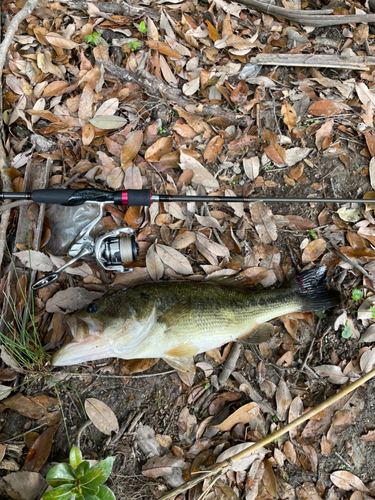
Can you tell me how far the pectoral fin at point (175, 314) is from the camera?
2.60 meters


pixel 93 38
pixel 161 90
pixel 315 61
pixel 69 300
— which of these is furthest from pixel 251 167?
pixel 69 300

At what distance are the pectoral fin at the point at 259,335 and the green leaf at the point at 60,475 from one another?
1618 mm

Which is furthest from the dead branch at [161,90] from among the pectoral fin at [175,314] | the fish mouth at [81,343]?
the fish mouth at [81,343]

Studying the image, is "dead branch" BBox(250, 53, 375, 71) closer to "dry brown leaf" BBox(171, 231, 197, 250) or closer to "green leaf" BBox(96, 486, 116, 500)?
"dry brown leaf" BBox(171, 231, 197, 250)

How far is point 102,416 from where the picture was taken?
2.75m

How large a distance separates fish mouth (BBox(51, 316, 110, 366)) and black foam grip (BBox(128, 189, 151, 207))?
38.8 inches

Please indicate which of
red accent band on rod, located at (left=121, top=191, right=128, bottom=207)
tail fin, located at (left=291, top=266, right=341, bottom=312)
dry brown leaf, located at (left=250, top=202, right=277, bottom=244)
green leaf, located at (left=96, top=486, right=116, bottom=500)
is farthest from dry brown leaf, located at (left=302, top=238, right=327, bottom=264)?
green leaf, located at (left=96, top=486, right=116, bottom=500)

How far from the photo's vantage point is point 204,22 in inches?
131

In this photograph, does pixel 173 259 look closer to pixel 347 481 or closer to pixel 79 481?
pixel 79 481

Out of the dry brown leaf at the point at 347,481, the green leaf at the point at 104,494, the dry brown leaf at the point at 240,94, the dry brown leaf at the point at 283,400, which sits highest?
the dry brown leaf at the point at 240,94

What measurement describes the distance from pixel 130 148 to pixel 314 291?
2161 millimetres

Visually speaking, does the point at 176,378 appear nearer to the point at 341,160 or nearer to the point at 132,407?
the point at 132,407

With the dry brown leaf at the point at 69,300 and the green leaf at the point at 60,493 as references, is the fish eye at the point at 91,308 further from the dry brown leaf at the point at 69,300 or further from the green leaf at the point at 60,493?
the green leaf at the point at 60,493

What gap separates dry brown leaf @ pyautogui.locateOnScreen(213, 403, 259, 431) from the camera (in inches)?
113
